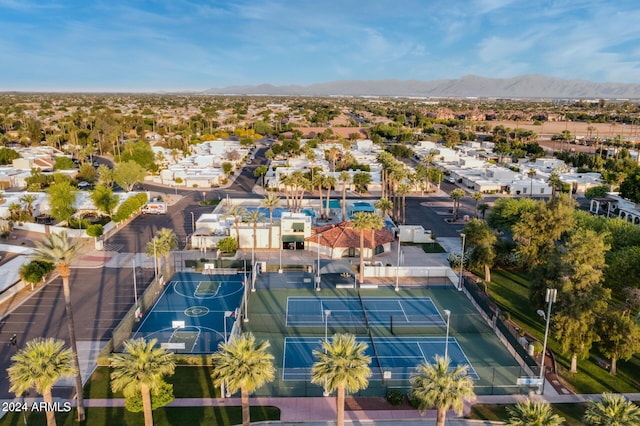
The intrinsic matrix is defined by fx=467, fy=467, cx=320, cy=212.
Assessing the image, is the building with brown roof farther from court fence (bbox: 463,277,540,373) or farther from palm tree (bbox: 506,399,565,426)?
palm tree (bbox: 506,399,565,426)

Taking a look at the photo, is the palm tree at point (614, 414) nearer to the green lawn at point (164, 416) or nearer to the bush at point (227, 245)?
the green lawn at point (164, 416)

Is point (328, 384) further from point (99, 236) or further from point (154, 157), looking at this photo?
point (154, 157)

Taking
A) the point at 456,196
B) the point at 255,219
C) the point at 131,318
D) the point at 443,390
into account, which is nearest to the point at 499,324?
the point at 443,390

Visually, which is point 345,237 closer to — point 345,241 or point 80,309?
point 345,241

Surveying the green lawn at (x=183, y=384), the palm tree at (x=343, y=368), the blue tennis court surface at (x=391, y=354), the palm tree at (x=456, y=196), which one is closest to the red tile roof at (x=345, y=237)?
the palm tree at (x=456, y=196)

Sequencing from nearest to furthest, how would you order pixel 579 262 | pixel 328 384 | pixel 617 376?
pixel 328 384 → pixel 617 376 → pixel 579 262

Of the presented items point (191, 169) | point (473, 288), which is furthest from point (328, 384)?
point (191, 169)
